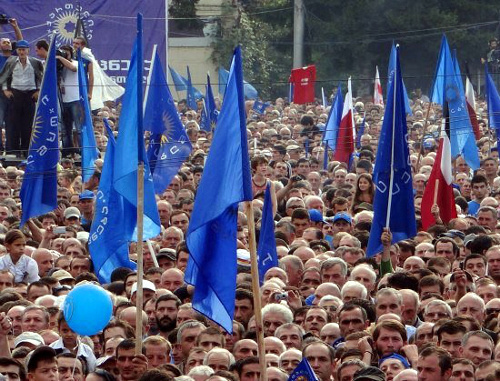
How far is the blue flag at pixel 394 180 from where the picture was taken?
1518cm

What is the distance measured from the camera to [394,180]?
15.5 metres

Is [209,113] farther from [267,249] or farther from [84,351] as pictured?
[84,351]

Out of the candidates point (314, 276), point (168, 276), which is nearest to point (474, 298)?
point (314, 276)

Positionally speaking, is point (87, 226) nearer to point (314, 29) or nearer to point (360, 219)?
point (360, 219)

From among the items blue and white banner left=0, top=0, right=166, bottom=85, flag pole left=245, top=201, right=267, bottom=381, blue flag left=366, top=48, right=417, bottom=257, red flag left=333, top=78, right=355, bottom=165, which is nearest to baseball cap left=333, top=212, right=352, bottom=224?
blue flag left=366, top=48, right=417, bottom=257

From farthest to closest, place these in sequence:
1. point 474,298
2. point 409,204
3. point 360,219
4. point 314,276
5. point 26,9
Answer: point 26,9
point 360,219
point 409,204
point 314,276
point 474,298

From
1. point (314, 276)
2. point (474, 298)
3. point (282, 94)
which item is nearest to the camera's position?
point (474, 298)

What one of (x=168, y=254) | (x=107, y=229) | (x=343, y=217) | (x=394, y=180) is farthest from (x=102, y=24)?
(x=107, y=229)

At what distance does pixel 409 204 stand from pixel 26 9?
52.7ft

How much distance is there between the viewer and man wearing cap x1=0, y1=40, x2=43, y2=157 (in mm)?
20594

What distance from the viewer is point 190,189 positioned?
1922 centimetres

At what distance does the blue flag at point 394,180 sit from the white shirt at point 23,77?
20.0 ft

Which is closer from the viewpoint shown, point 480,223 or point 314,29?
point 480,223

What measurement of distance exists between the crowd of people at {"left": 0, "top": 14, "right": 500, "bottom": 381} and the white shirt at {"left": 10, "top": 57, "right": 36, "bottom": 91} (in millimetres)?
323
